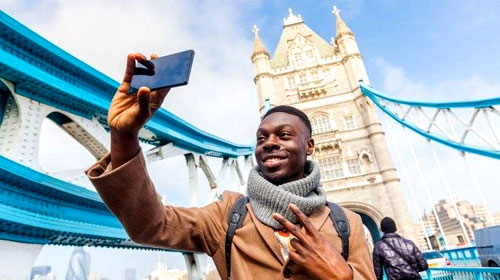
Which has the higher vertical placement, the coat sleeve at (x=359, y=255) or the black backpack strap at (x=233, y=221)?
the black backpack strap at (x=233, y=221)

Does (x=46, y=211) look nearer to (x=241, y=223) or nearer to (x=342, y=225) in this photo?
(x=241, y=223)

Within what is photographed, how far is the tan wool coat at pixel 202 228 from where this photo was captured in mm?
1078

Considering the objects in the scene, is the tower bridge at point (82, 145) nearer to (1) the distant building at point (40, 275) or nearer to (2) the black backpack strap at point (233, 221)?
(1) the distant building at point (40, 275)

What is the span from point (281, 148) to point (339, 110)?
24288 millimetres

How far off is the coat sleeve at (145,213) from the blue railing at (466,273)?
4.11 m

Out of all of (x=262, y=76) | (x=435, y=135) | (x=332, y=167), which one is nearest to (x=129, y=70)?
(x=435, y=135)

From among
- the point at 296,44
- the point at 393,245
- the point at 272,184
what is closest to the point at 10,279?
the point at 272,184

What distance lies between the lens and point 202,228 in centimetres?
134

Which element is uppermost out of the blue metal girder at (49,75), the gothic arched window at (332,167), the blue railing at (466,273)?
the gothic arched window at (332,167)

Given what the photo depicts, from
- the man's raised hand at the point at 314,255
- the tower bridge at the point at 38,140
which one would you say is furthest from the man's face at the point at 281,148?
the tower bridge at the point at 38,140

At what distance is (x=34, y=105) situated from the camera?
4254 mm

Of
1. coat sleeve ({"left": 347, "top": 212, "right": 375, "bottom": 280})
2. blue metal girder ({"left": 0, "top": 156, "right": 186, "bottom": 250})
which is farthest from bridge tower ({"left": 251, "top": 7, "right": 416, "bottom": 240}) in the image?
coat sleeve ({"left": 347, "top": 212, "right": 375, "bottom": 280})

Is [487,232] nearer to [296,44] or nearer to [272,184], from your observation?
[272,184]

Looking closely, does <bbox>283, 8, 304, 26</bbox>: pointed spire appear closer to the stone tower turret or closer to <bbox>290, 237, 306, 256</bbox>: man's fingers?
the stone tower turret
